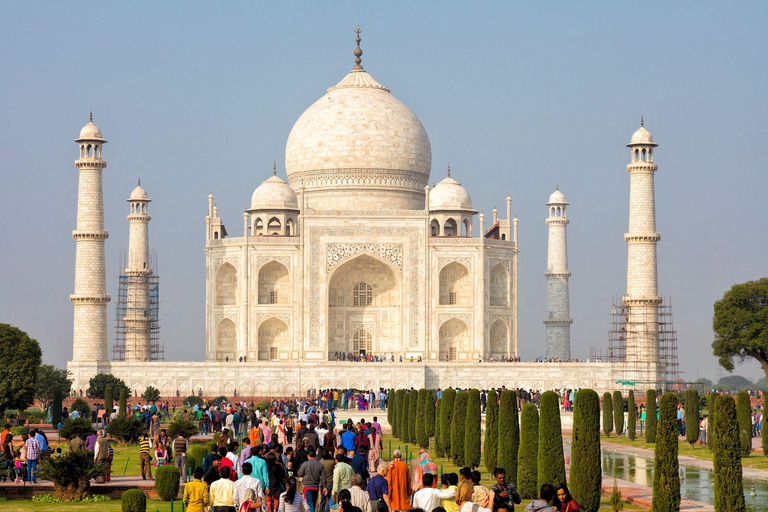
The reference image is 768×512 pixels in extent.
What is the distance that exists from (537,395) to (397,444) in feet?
36.4

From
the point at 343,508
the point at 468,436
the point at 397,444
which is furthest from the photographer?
the point at 397,444

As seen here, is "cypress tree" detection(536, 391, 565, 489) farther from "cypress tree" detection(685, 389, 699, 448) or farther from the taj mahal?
the taj mahal

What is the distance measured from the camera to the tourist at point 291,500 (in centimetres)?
1080

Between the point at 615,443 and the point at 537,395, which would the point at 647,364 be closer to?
the point at 537,395

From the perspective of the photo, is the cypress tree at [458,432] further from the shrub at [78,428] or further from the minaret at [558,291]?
the minaret at [558,291]

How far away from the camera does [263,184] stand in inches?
1608

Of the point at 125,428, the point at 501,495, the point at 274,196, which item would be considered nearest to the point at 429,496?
the point at 501,495

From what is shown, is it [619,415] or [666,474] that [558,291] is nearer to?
[619,415]

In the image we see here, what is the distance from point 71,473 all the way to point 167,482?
1166 mm

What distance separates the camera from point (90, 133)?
1458 inches

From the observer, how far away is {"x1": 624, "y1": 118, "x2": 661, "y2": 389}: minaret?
36628 mm

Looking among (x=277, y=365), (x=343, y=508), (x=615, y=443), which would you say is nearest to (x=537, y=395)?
(x=277, y=365)

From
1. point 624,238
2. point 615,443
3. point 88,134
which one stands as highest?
point 88,134

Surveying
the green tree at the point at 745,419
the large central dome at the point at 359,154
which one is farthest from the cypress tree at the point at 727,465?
the large central dome at the point at 359,154
